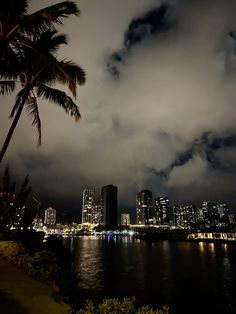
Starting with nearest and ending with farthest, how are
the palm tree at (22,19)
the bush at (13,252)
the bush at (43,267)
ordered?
the palm tree at (22,19) → the bush at (43,267) → the bush at (13,252)

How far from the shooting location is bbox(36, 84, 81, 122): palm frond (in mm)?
16156

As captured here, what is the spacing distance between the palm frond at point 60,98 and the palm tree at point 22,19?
400cm

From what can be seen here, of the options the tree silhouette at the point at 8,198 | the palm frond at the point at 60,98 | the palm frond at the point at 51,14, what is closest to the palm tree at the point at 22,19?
Answer: the palm frond at the point at 51,14

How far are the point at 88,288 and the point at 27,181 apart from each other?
16.8m

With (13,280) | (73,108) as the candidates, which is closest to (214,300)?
(13,280)

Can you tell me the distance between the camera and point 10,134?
15117 mm

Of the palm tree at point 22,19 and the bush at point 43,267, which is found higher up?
the palm tree at point 22,19

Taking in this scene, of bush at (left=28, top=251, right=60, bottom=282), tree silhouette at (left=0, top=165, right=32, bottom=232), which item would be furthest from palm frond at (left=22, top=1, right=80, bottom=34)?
tree silhouette at (left=0, top=165, right=32, bottom=232)

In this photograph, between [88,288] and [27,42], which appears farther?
[88,288]

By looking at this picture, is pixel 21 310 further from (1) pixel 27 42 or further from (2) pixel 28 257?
(1) pixel 27 42

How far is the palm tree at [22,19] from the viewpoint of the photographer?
1155cm

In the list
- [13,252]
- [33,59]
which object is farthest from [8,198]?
[33,59]

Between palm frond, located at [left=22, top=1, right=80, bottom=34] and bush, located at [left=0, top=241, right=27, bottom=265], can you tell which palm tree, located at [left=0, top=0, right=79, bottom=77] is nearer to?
palm frond, located at [left=22, top=1, right=80, bottom=34]

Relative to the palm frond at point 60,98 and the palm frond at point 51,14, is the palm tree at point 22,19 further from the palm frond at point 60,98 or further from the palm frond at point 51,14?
the palm frond at point 60,98
